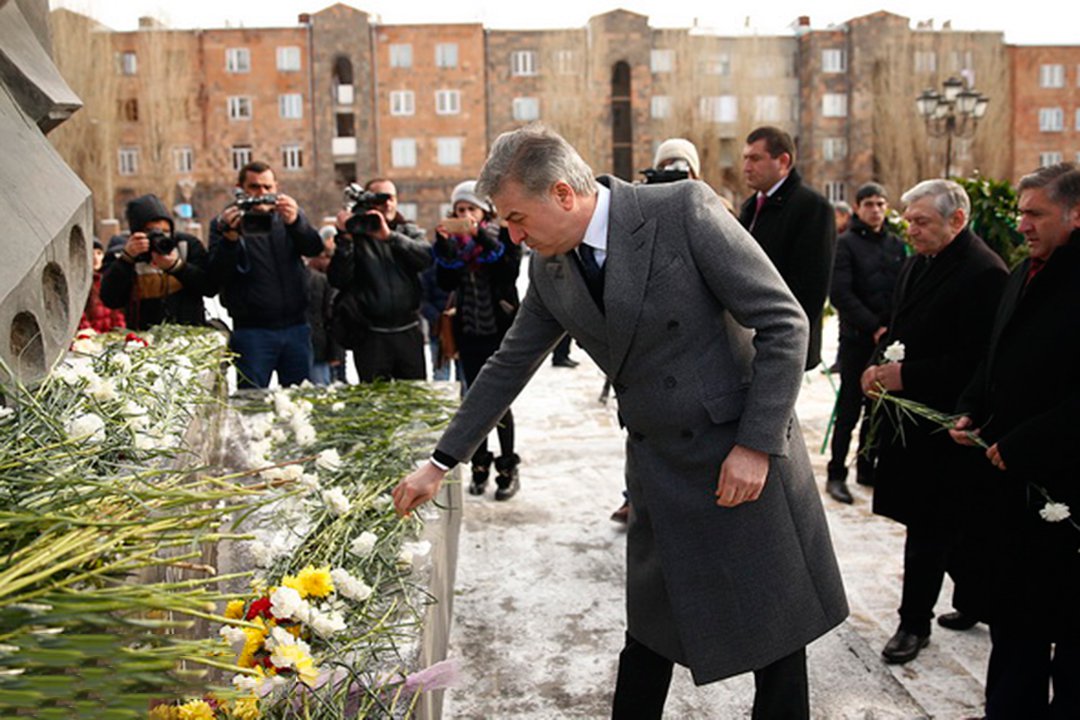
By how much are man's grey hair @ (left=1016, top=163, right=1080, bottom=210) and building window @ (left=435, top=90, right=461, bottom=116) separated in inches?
1670

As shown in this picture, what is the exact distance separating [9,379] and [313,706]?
1102 mm

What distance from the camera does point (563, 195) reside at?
8.49 feet

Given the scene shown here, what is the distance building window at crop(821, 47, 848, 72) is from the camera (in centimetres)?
4550

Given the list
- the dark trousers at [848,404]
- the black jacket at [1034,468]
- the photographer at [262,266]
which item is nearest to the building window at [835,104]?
the dark trousers at [848,404]

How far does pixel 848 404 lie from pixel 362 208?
11.2ft

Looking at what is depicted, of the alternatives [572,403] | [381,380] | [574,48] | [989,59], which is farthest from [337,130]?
[381,380]

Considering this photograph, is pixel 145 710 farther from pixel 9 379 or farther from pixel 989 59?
pixel 989 59

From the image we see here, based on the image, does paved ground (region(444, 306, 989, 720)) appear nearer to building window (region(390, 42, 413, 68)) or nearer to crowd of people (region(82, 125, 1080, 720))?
crowd of people (region(82, 125, 1080, 720))

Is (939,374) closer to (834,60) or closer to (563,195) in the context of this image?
(563,195)

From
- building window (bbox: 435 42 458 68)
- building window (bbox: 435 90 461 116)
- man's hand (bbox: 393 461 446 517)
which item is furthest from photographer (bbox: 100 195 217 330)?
building window (bbox: 435 42 458 68)

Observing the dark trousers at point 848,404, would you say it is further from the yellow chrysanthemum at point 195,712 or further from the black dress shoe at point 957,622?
the yellow chrysanthemum at point 195,712

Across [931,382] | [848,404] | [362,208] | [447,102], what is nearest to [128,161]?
[447,102]

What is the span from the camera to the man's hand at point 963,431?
361cm

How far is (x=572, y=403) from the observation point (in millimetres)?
9609
